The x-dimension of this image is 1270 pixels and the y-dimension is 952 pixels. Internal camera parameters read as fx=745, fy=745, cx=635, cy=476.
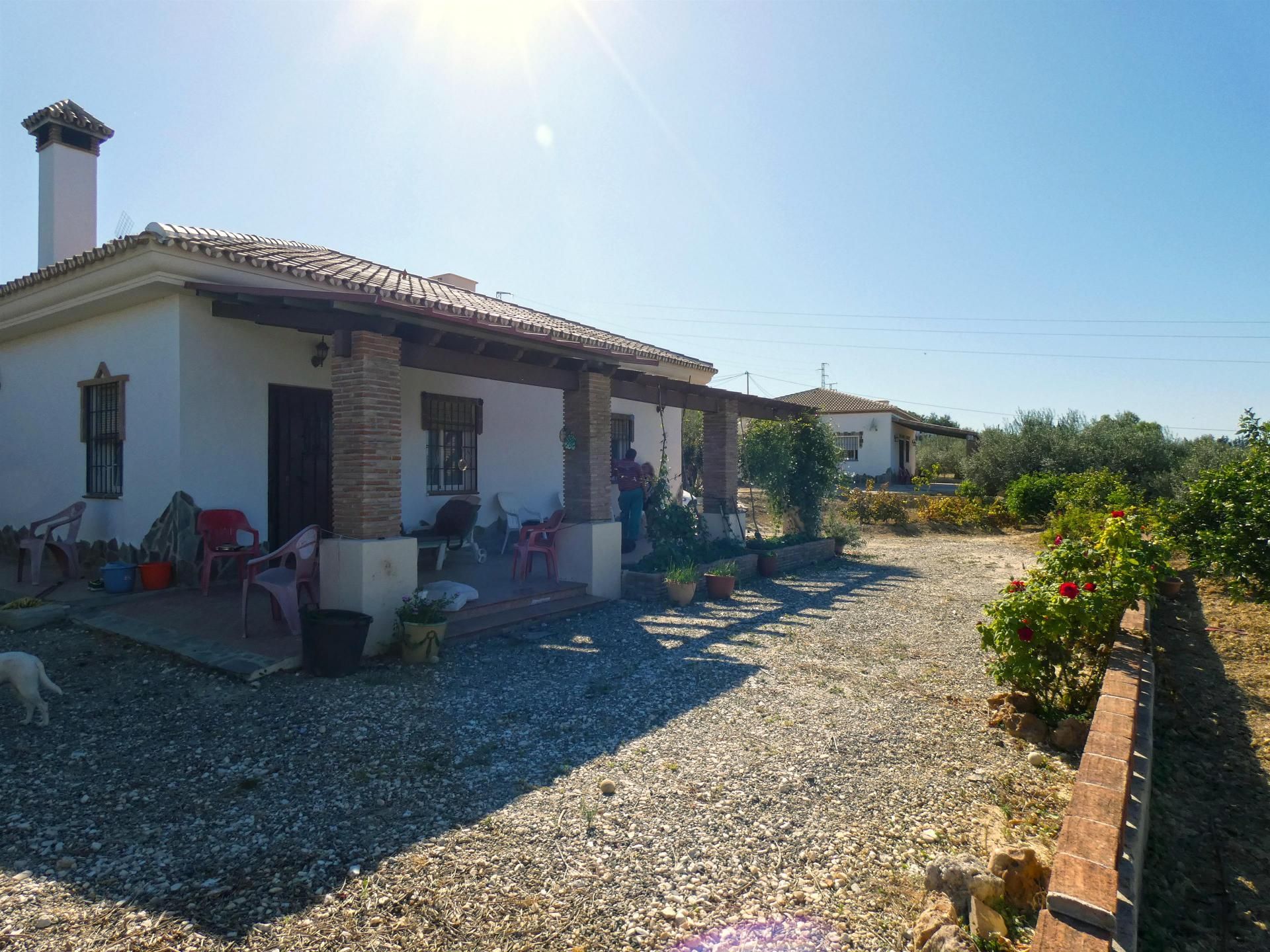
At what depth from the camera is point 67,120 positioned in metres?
10.5

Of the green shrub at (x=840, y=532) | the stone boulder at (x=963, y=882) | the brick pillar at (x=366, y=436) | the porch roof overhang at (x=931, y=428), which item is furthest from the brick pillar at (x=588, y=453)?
the porch roof overhang at (x=931, y=428)

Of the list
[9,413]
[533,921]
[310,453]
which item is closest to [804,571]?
[310,453]

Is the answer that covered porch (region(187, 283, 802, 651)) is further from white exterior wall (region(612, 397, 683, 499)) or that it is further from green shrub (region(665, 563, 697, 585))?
white exterior wall (region(612, 397, 683, 499))

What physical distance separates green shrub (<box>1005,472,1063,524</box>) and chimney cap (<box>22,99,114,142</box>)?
19.7 m

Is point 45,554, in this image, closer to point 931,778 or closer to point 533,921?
point 533,921

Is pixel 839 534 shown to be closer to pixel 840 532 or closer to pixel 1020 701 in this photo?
pixel 840 532

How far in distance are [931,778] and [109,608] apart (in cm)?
736

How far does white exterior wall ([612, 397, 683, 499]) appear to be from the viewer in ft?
46.8

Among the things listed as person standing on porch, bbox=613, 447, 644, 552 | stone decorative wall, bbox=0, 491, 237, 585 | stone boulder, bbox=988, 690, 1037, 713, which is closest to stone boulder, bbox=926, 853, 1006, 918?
stone boulder, bbox=988, 690, 1037, 713

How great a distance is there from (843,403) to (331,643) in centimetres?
3152

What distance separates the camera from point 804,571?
1147 centimetres

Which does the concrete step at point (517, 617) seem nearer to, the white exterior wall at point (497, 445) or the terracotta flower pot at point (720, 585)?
the terracotta flower pot at point (720, 585)

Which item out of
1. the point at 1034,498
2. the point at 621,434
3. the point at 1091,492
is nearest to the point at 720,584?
the point at 621,434

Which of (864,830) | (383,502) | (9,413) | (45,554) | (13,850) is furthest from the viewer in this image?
(9,413)
